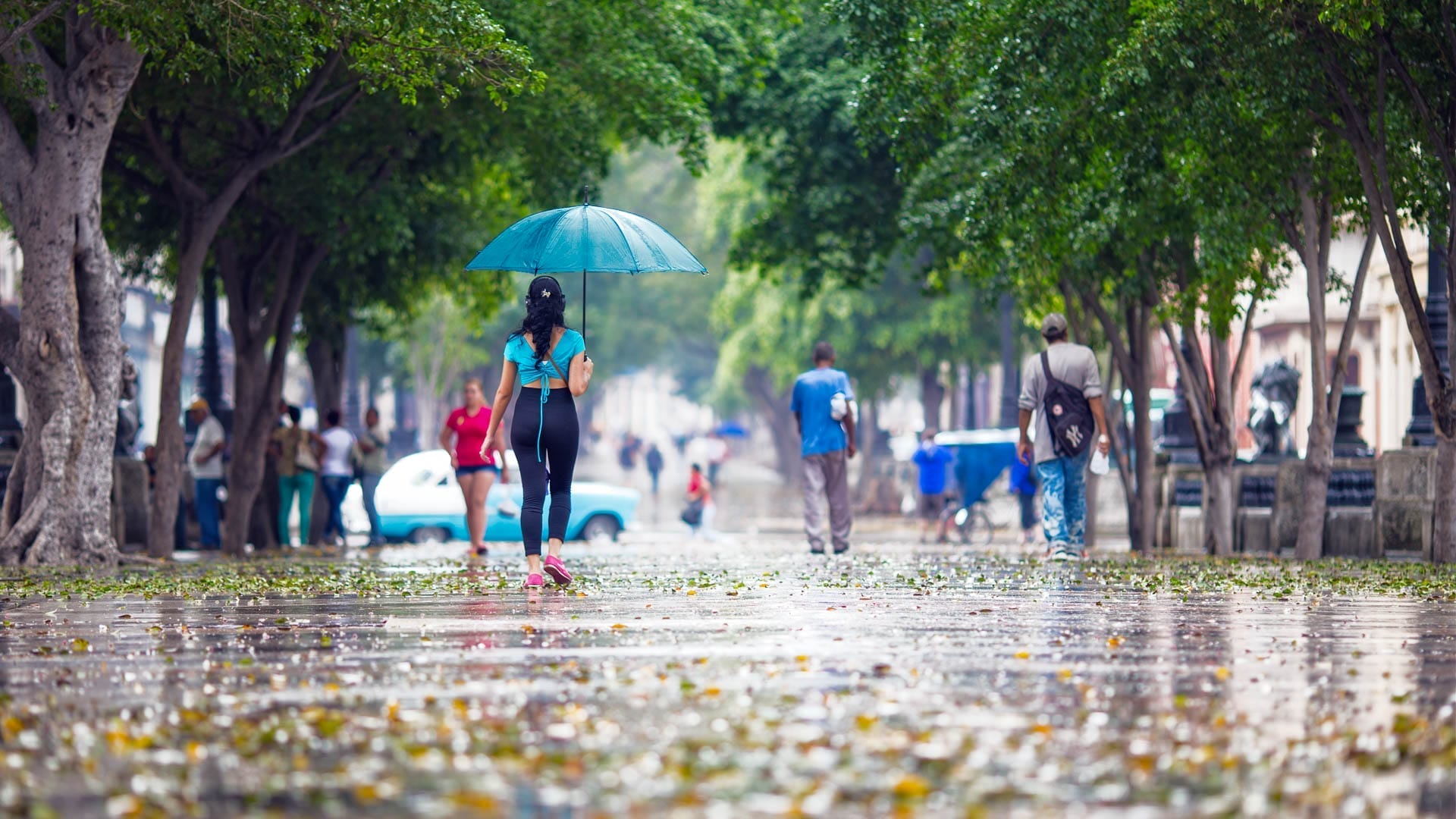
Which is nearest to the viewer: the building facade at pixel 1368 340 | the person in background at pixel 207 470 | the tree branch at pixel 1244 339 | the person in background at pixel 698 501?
the tree branch at pixel 1244 339

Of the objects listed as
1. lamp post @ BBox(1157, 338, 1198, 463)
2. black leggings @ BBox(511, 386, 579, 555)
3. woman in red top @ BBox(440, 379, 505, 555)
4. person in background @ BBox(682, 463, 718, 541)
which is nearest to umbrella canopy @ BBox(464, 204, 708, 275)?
black leggings @ BBox(511, 386, 579, 555)

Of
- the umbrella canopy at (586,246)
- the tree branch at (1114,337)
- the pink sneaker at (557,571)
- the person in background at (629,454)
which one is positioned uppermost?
the person in background at (629,454)

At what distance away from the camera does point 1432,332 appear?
1967 cm

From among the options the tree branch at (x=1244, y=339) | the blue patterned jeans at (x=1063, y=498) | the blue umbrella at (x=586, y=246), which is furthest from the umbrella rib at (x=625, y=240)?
the tree branch at (x=1244, y=339)

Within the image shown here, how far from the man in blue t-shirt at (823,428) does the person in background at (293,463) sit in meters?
8.37

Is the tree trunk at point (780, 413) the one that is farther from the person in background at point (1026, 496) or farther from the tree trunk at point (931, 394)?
the person in background at point (1026, 496)

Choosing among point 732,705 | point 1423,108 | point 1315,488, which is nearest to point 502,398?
point 732,705

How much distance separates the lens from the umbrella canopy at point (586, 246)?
13.3m

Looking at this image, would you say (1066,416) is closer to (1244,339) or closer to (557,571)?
(557,571)

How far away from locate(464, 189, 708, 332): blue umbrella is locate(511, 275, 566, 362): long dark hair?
702mm

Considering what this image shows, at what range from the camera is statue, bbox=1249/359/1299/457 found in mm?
27016

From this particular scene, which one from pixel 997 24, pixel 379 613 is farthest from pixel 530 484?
pixel 997 24

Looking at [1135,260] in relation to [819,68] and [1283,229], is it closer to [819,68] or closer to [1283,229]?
[1283,229]

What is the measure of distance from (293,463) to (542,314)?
539 inches
